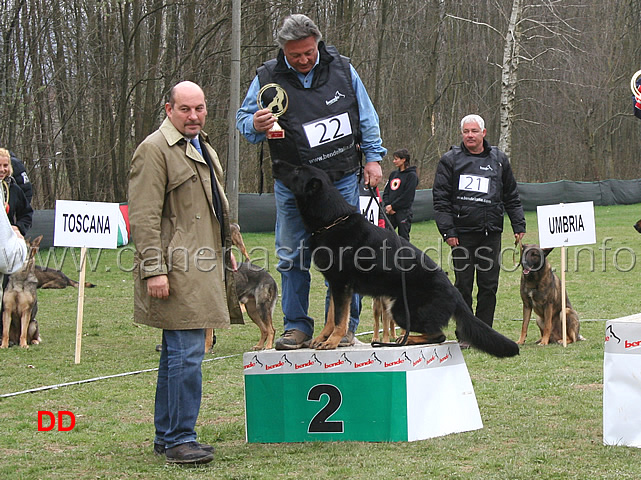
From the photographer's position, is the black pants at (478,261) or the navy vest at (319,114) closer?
the navy vest at (319,114)

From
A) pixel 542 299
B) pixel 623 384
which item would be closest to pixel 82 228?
pixel 542 299

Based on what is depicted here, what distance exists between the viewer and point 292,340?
4391mm

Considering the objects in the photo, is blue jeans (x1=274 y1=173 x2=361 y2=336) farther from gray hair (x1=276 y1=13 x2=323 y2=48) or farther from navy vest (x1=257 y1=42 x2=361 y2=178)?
gray hair (x1=276 y1=13 x2=323 y2=48)

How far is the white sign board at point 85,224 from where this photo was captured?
6.95 metres

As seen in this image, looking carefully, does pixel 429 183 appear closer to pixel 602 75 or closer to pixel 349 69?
pixel 602 75

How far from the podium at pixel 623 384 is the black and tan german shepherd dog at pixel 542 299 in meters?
4.00

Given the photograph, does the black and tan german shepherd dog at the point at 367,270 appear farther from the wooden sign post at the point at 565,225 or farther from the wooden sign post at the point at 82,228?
the wooden sign post at the point at 565,225

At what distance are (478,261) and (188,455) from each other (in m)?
4.06

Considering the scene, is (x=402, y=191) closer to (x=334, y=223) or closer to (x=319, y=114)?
(x=319, y=114)

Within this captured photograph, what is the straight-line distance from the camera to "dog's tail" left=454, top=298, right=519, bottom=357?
4.26 metres

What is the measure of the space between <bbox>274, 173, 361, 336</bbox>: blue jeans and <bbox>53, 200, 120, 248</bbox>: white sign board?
3028 millimetres

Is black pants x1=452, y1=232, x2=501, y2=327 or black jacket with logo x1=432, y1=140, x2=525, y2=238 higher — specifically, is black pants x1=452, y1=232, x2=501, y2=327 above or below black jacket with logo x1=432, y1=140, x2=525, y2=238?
below

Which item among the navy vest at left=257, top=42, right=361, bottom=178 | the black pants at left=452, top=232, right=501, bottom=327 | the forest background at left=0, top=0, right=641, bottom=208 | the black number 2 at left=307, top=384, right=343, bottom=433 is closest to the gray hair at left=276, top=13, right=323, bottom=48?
the navy vest at left=257, top=42, right=361, bottom=178

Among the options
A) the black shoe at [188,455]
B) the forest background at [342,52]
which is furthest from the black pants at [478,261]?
the forest background at [342,52]
